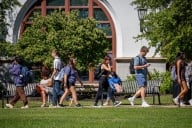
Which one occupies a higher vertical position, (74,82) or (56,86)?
(74,82)

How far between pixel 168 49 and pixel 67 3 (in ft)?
29.9

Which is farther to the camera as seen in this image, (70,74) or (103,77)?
(103,77)

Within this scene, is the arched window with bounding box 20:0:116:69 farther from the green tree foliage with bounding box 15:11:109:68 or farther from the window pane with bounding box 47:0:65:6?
the green tree foliage with bounding box 15:11:109:68

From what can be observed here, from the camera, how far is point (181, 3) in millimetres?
27359

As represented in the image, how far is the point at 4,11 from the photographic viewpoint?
106 feet

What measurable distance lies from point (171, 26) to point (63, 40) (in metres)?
4.96

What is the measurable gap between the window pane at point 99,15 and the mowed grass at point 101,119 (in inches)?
755

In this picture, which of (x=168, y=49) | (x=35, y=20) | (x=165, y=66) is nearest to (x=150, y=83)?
(x=168, y=49)

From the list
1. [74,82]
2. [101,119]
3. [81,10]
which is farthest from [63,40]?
[101,119]

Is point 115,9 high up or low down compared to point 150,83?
up

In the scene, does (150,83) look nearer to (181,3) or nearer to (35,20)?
(181,3)

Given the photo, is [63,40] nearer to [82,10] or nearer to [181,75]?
[82,10]

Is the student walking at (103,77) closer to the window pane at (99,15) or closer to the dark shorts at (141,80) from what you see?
the dark shorts at (141,80)

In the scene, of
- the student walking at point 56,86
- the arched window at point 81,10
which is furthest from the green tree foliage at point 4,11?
the student walking at point 56,86
